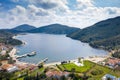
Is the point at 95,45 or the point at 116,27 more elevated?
the point at 116,27

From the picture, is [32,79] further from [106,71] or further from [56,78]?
[106,71]

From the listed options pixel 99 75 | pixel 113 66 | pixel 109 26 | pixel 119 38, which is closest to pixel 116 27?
pixel 109 26

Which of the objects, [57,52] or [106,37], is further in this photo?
[106,37]

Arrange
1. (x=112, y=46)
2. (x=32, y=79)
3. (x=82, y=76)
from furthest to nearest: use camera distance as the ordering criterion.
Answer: (x=112, y=46)
(x=82, y=76)
(x=32, y=79)

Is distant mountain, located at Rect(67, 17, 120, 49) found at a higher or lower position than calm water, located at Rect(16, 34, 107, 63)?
higher

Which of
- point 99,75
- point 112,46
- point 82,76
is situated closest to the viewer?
point 82,76

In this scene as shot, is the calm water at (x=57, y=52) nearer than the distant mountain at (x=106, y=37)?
Yes

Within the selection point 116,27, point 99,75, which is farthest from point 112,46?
point 99,75

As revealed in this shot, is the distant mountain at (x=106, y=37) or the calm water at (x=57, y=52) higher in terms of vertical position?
the distant mountain at (x=106, y=37)

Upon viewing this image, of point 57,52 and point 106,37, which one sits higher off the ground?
point 106,37

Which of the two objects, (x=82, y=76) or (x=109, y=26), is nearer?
(x=82, y=76)

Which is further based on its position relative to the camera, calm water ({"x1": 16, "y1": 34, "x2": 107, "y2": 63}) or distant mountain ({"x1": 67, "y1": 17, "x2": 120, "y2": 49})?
distant mountain ({"x1": 67, "y1": 17, "x2": 120, "y2": 49})
